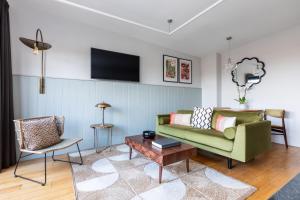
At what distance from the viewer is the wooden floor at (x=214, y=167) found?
1588 mm

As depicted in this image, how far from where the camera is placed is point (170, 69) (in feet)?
13.6

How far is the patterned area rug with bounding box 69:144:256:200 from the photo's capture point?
1543 millimetres

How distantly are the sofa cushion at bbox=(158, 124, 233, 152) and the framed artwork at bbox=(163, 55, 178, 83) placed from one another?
1506mm

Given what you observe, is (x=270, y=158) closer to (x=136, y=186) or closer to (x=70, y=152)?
(x=136, y=186)

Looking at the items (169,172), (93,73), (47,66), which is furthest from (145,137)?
(47,66)

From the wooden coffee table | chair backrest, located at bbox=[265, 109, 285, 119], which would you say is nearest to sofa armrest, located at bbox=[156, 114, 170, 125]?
the wooden coffee table

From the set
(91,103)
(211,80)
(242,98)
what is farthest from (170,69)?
(91,103)

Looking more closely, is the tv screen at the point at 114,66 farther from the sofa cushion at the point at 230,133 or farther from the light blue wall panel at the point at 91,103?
the sofa cushion at the point at 230,133

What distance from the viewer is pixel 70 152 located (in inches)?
110

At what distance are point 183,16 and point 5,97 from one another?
3056 millimetres

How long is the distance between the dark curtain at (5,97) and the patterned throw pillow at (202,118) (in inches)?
117

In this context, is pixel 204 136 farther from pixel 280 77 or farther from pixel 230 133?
pixel 280 77

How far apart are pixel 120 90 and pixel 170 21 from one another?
1695mm

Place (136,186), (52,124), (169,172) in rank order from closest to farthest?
(136,186)
(169,172)
(52,124)
